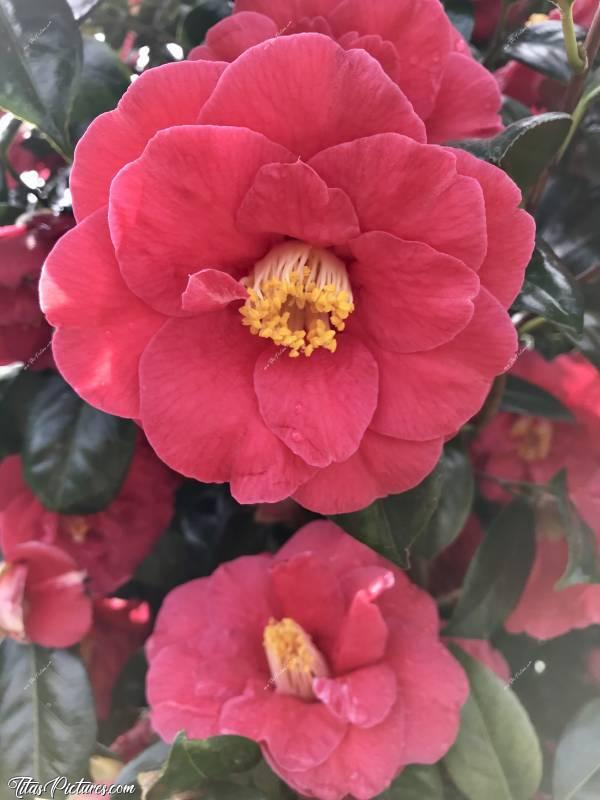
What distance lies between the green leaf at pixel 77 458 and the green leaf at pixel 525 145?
385mm

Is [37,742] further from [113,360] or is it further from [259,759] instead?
[113,360]

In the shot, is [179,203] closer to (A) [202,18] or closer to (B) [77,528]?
(A) [202,18]

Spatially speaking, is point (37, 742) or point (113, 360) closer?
point (113, 360)

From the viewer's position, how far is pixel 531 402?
0.82m

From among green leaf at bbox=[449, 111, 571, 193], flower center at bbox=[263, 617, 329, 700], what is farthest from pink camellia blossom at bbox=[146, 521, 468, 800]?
green leaf at bbox=[449, 111, 571, 193]

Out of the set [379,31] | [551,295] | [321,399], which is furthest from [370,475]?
[379,31]

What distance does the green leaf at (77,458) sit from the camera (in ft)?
2.26

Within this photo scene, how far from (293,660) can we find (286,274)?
343mm

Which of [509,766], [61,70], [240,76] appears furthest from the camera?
[509,766]

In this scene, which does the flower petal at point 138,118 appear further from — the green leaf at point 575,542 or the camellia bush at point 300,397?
the green leaf at point 575,542

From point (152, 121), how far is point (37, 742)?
0.61m

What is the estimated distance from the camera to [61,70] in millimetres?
535

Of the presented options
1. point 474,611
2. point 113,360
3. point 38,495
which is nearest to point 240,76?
point 113,360

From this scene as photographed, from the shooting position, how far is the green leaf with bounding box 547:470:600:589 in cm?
68
